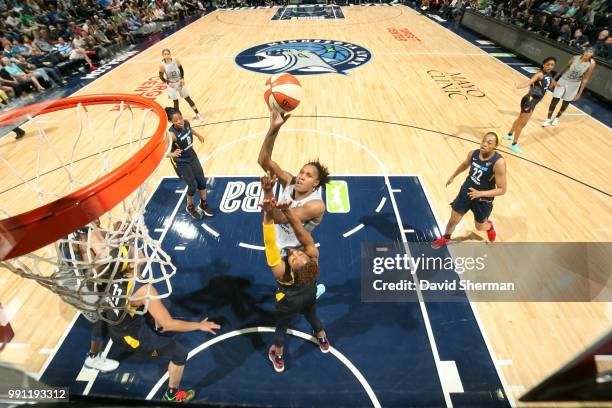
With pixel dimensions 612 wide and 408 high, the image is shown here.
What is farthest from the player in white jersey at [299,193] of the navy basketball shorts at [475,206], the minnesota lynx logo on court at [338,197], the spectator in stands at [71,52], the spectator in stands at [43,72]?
the spectator in stands at [71,52]

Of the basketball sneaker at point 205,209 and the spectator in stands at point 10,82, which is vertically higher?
the spectator in stands at point 10,82

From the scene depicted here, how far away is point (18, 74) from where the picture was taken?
32.3ft

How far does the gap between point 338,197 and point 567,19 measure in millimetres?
13589

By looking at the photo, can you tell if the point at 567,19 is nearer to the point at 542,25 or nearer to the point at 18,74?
the point at 542,25

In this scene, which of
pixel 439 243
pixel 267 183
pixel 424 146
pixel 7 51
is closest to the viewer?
pixel 267 183

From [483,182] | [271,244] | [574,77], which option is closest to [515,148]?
[574,77]

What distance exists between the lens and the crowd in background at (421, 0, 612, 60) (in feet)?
35.6

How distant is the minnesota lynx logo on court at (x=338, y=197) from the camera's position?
5.60 metres

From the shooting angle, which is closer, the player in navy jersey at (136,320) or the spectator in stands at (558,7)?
the player in navy jersey at (136,320)

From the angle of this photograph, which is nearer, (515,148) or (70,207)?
(70,207)

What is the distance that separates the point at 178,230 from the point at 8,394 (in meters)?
2.93

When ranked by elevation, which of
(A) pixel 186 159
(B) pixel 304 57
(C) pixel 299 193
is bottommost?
(B) pixel 304 57

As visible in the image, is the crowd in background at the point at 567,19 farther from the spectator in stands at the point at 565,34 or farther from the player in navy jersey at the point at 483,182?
the player in navy jersey at the point at 483,182

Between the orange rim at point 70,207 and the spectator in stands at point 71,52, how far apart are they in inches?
488
